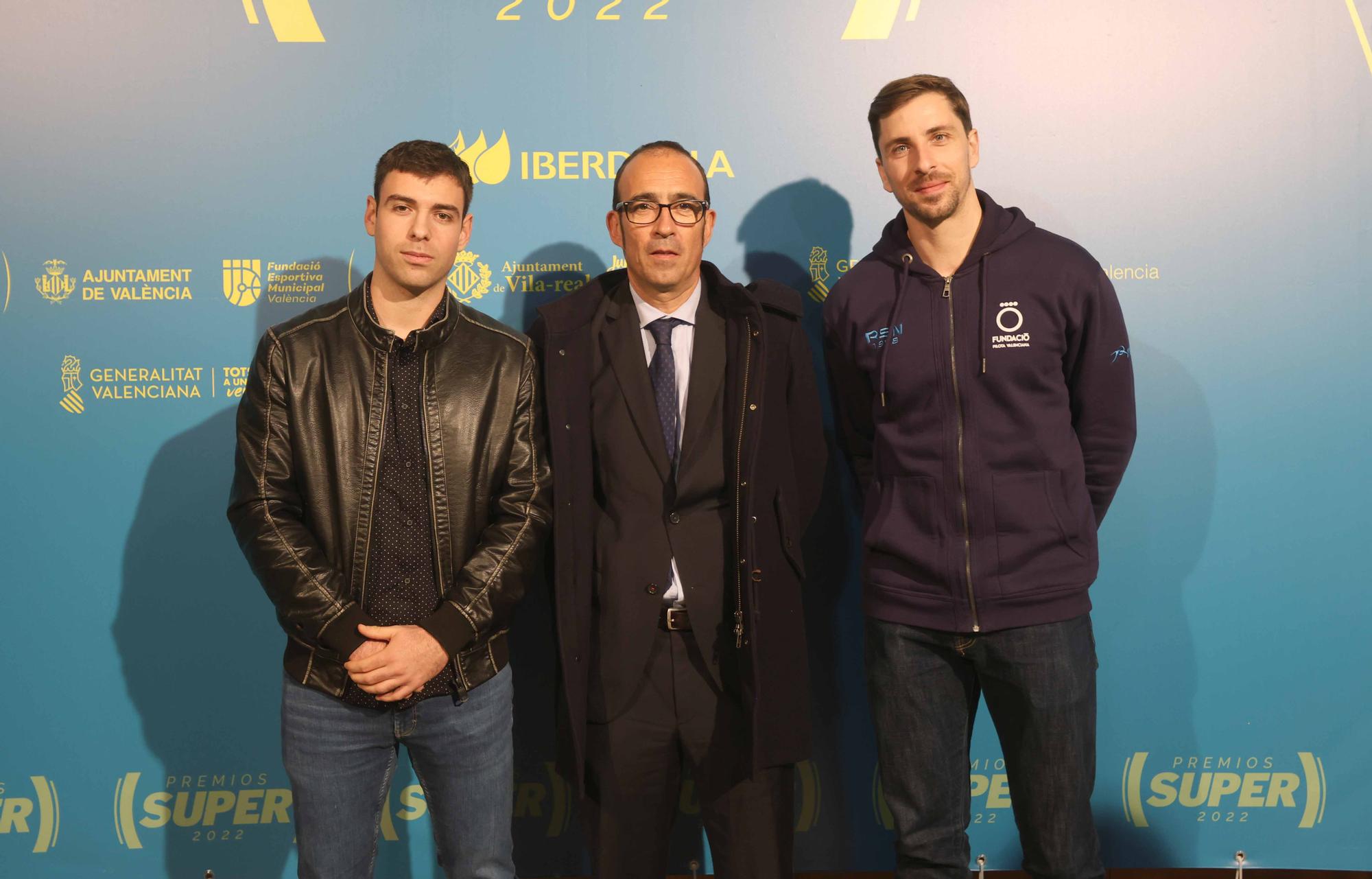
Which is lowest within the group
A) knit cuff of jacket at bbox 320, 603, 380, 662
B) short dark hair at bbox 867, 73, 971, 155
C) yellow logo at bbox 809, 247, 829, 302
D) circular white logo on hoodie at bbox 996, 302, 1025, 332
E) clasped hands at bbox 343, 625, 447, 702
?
clasped hands at bbox 343, 625, 447, 702

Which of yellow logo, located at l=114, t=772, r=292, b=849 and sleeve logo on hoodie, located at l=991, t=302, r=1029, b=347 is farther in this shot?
yellow logo, located at l=114, t=772, r=292, b=849

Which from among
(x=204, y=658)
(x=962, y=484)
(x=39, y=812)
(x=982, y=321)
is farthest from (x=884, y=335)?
(x=39, y=812)

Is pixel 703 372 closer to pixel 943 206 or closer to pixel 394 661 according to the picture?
pixel 943 206

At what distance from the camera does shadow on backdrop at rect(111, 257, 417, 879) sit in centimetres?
269

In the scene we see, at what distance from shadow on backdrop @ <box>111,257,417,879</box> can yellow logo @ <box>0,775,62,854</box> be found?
218 mm

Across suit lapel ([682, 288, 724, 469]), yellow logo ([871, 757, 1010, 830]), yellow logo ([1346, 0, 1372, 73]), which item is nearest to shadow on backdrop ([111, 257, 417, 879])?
suit lapel ([682, 288, 724, 469])

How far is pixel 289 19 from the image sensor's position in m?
2.63

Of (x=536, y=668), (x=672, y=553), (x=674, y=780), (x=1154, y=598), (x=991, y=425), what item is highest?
(x=991, y=425)

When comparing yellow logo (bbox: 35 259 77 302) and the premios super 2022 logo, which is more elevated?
yellow logo (bbox: 35 259 77 302)

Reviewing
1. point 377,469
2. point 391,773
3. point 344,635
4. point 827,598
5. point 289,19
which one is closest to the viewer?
point 344,635

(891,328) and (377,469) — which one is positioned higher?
(891,328)

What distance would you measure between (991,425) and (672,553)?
72cm

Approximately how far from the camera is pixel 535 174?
105 inches

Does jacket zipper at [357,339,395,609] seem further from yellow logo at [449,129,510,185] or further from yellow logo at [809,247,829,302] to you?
yellow logo at [809,247,829,302]
